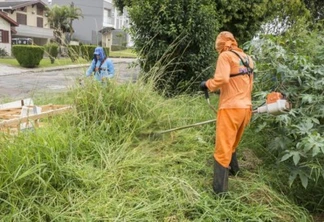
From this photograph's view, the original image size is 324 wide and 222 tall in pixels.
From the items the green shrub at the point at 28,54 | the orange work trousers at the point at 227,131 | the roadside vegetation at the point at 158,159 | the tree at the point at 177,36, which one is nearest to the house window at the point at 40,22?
the green shrub at the point at 28,54

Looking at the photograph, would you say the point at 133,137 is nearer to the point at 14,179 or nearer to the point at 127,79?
the point at 127,79

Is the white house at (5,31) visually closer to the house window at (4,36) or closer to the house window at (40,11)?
the house window at (4,36)

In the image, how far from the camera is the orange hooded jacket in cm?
314

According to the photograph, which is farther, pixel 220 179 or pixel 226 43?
pixel 226 43

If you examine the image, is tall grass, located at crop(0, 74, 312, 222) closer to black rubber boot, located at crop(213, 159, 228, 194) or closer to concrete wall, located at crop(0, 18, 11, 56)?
black rubber boot, located at crop(213, 159, 228, 194)

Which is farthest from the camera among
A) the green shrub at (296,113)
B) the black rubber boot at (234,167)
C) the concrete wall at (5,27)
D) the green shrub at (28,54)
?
the concrete wall at (5,27)

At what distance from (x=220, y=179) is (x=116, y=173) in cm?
98

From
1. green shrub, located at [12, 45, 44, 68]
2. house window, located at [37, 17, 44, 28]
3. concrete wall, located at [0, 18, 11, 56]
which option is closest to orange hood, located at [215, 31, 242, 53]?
green shrub, located at [12, 45, 44, 68]

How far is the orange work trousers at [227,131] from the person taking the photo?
3137 mm

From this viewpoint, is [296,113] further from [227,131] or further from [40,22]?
[40,22]

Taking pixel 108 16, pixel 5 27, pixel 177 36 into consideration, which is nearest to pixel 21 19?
pixel 5 27

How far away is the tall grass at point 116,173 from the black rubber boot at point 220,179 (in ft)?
0.24

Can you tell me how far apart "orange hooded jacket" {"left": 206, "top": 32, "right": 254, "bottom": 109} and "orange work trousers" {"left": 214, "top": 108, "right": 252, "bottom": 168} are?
0.07 m

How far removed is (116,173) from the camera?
10.5ft
